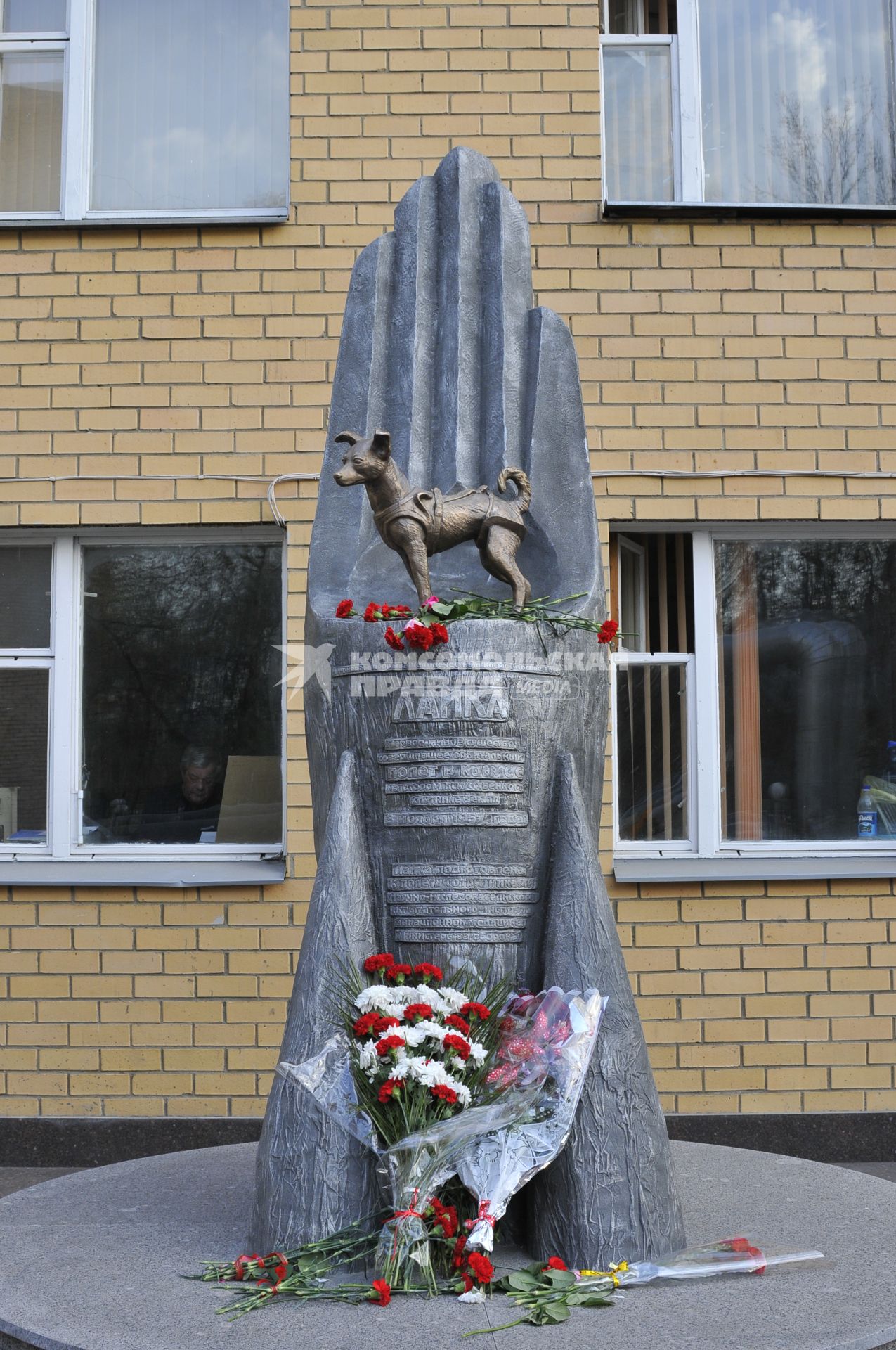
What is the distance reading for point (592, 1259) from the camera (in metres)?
3.54

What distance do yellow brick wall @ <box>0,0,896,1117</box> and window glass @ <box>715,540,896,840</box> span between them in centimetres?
31

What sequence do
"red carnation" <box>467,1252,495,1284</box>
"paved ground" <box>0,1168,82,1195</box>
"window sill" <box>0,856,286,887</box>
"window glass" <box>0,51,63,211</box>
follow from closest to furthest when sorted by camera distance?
"red carnation" <box>467,1252,495,1284</box> < "paved ground" <box>0,1168,82,1195</box> < "window sill" <box>0,856,286,887</box> < "window glass" <box>0,51,63,211</box>

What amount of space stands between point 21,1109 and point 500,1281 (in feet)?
11.8

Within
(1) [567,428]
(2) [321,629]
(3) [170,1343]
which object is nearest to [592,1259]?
(3) [170,1343]

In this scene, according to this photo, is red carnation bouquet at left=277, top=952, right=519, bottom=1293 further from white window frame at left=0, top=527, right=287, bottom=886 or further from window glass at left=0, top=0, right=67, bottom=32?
window glass at left=0, top=0, right=67, bottom=32

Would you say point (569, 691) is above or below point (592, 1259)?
above

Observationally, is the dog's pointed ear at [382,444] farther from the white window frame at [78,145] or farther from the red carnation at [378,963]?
the white window frame at [78,145]

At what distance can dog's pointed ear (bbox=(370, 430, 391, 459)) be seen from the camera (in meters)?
3.87

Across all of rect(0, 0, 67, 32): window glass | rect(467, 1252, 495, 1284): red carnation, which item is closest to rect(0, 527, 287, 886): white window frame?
rect(0, 0, 67, 32): window glass

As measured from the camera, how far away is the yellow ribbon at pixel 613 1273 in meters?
3.42

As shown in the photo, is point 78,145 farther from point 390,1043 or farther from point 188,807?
point 390,1043

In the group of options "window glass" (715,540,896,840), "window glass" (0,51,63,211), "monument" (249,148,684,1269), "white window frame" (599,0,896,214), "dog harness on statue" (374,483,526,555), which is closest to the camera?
"monument" (249,148,684,1269)

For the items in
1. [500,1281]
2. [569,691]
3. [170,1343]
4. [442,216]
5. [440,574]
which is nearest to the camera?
[170,1343]

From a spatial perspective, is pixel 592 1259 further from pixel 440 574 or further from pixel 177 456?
pixel 177 456
